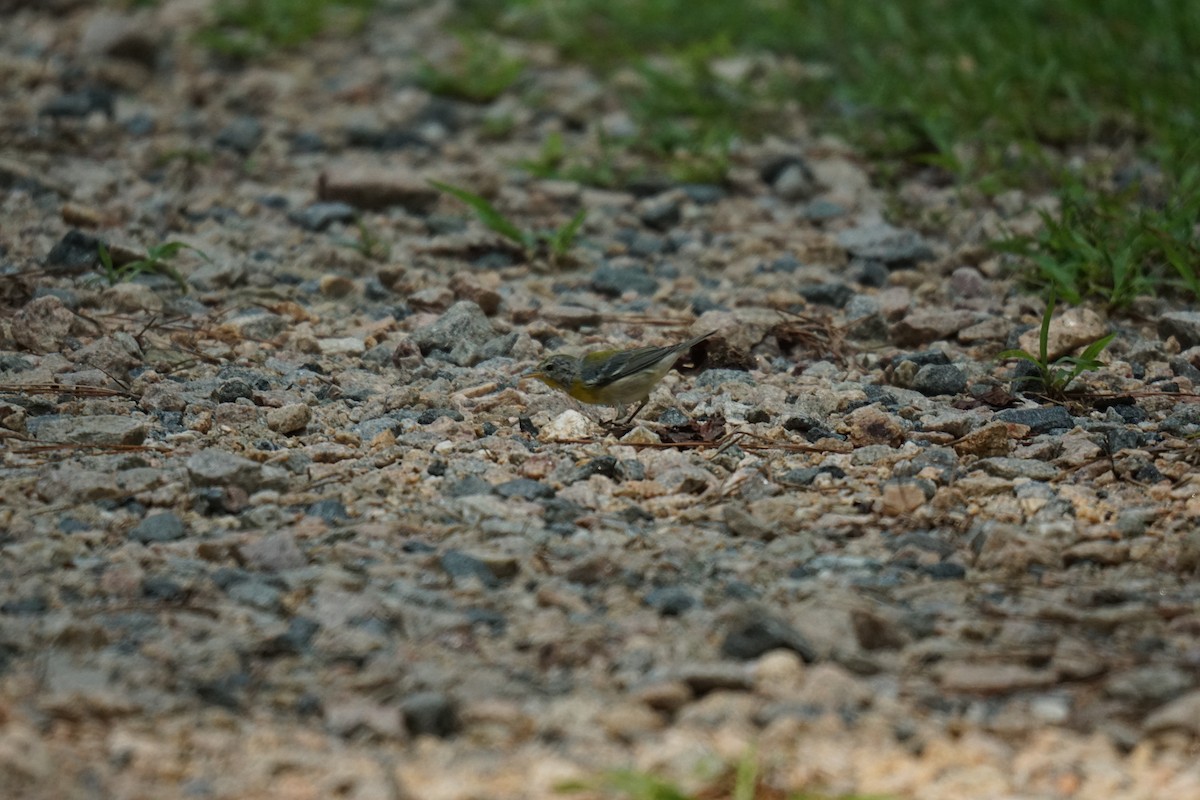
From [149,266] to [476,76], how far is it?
10.3ft

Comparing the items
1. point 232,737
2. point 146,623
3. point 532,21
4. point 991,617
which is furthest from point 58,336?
point 532,21

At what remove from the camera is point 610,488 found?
3955 mm

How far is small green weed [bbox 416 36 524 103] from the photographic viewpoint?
7.99 meters

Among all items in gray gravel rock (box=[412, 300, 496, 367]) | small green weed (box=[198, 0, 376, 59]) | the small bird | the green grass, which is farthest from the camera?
small green weed (box=[198, 0, 376, 59])

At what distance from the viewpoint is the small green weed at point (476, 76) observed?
7.99 m

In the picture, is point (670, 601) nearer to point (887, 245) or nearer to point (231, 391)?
point (231, 391)

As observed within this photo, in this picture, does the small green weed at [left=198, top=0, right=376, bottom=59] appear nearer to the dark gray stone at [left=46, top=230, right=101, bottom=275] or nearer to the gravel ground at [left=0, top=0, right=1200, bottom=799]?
the gravel ground at [left=0, top=0, right=1200, bottom=799]

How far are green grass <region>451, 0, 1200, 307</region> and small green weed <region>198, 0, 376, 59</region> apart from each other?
3.17 feet

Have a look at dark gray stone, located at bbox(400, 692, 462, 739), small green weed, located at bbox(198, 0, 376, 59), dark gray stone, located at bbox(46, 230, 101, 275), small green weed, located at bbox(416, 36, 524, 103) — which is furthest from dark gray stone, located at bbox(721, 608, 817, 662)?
small green weed, located at bbox(198, 0, 376, 59)

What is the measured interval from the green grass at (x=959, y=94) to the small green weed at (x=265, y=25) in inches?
38.1

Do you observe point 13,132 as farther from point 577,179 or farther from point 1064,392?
point 1064,392

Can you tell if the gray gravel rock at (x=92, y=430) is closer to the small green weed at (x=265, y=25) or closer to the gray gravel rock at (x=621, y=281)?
the gray gravel rock at (x=621, y=281)

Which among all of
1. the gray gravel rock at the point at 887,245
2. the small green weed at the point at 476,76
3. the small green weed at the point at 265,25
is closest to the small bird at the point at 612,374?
the gray gravel rock at the point at 887,245

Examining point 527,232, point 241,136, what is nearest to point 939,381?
point 527,232
